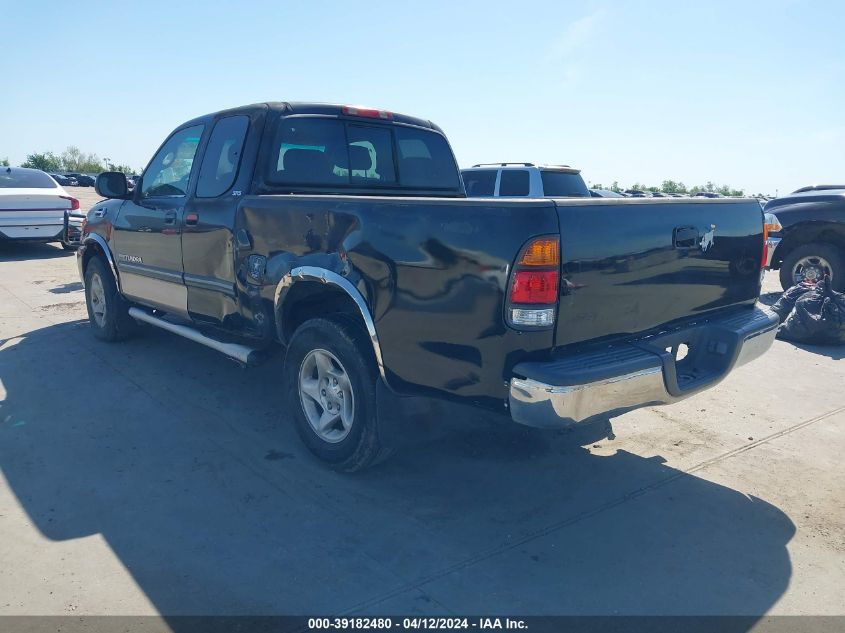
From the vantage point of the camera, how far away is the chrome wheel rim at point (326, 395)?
376 cm

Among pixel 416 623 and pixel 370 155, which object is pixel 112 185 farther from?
pixel 416 623

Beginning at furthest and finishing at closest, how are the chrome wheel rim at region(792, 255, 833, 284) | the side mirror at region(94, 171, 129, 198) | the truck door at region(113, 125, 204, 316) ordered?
the chrome wheel rim at region(792, 255, 833, 284), the side mirror at region(94, 171, 129, 198), the truck door at region(113, 125, 204, 316)

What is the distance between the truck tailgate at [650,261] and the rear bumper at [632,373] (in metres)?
0.11

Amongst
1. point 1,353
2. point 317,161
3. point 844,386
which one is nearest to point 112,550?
point 317,161

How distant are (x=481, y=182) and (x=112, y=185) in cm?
696

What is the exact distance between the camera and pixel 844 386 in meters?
5.59

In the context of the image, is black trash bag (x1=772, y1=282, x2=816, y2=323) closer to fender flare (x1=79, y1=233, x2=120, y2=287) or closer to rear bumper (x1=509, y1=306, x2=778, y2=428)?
rear bumper (x1=509, y1=306, x2=778, y2=428)

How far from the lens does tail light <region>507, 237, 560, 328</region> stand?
2.80 meters

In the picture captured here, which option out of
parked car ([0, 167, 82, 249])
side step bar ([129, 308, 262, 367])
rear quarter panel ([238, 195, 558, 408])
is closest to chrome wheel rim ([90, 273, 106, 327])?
side step bar ([129, 308, 262, 367])

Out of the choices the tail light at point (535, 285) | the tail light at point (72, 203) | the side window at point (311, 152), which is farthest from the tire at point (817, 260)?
the tail light at point (72, 203)

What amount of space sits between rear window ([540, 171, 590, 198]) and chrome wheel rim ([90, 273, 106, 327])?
6.67 m

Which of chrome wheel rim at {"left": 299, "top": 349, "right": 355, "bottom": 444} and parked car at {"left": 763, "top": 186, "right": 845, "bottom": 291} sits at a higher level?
parked car at {"left": 763, "top": 186, "right": 845, "bottom": 291}

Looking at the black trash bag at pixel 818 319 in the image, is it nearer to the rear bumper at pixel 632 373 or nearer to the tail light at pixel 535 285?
the rear bumper at pixel 632 373

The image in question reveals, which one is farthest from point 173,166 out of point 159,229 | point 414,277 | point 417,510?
point 417,510
